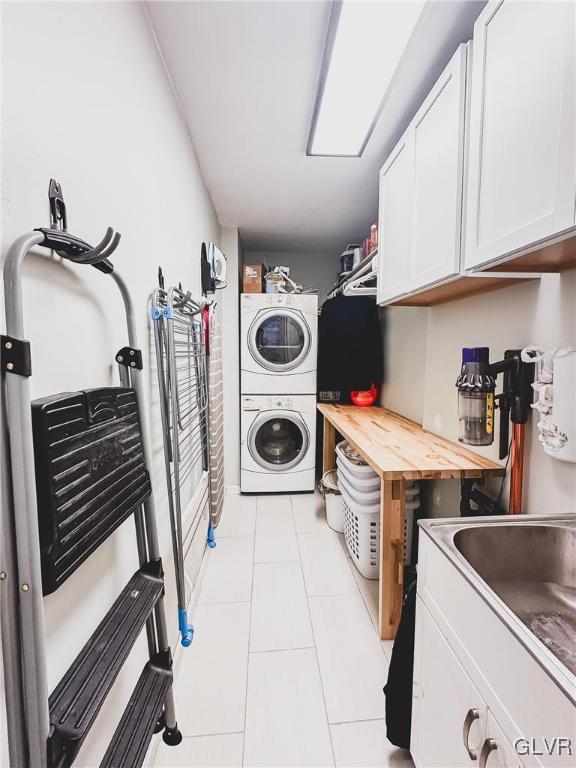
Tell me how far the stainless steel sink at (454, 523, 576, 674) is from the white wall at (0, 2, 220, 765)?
3.37 ft

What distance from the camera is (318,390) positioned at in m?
3.53

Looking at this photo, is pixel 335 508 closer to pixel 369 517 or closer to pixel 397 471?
pixel 369 517

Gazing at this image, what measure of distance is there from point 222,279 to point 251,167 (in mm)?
795

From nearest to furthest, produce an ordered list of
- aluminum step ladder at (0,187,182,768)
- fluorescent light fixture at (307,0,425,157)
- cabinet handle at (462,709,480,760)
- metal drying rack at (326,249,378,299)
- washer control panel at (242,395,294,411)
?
aluminum step ladder at (0,187,182,768) < cabinet handle at (462,709,480,760) < fluorescent light fixture at (307,0,425,157) < metal drying rack at (326,249,378,299) < washer control panel at (242,395,294,411)

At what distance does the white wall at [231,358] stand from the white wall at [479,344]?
1.49 meters

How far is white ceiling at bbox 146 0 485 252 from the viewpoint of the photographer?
4.13ft

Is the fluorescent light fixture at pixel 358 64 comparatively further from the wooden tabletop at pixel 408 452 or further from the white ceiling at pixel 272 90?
the wooden tabletop at pixel 408 452

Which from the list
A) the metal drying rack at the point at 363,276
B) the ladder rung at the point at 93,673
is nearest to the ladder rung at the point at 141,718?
the ladder rung at the point at 93,673

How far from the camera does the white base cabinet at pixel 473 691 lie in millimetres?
603

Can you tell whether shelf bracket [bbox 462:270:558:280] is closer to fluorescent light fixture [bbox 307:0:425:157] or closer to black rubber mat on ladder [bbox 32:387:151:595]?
fluorescent light fixture [bbox 307:0:425:157]

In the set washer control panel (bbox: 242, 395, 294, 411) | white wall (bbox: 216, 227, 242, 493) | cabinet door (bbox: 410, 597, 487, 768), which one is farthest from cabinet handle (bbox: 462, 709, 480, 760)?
white wall (bbox: 216, 227, 242, 493)

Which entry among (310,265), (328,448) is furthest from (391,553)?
(310,265)

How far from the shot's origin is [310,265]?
4285 mm

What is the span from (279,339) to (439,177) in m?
2.10
